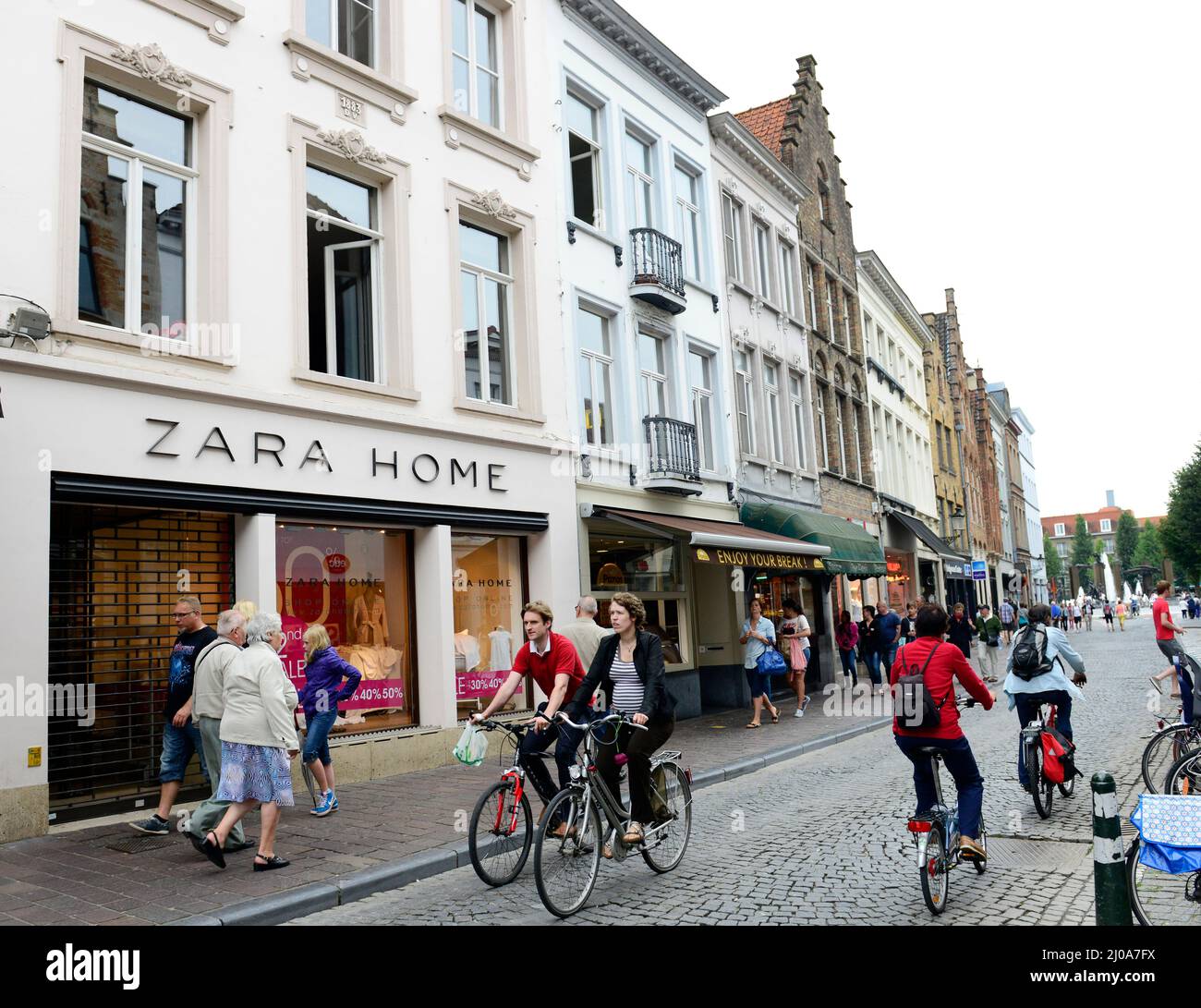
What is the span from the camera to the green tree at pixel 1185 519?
50188mm

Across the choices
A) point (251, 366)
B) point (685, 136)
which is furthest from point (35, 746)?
point (685, 136)

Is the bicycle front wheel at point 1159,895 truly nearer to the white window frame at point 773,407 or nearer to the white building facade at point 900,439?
the white window frame at point 773,407

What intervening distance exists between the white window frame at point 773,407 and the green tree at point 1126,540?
427ft

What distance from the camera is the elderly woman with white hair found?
670cm

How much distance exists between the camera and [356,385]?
11148 millimetres

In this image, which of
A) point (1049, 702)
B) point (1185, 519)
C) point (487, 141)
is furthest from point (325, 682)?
point (1185, 519)

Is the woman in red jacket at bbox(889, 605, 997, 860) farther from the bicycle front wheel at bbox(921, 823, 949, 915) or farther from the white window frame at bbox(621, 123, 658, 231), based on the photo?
the white window frame at bbox(621, 123, 658, 231)

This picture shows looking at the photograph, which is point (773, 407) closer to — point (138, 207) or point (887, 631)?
point (887, 631)

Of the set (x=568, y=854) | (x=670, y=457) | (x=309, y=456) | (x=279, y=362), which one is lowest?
(x=568, y=854)

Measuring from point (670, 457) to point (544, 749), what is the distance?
33.4 ft

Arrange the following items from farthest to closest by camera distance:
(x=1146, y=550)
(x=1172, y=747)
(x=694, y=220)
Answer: (x=1146, y=550)
(x=694, y=220)
(x=1172, y=747)

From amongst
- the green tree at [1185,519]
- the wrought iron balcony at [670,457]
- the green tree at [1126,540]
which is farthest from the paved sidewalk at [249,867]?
the green tree at [1126,540]
